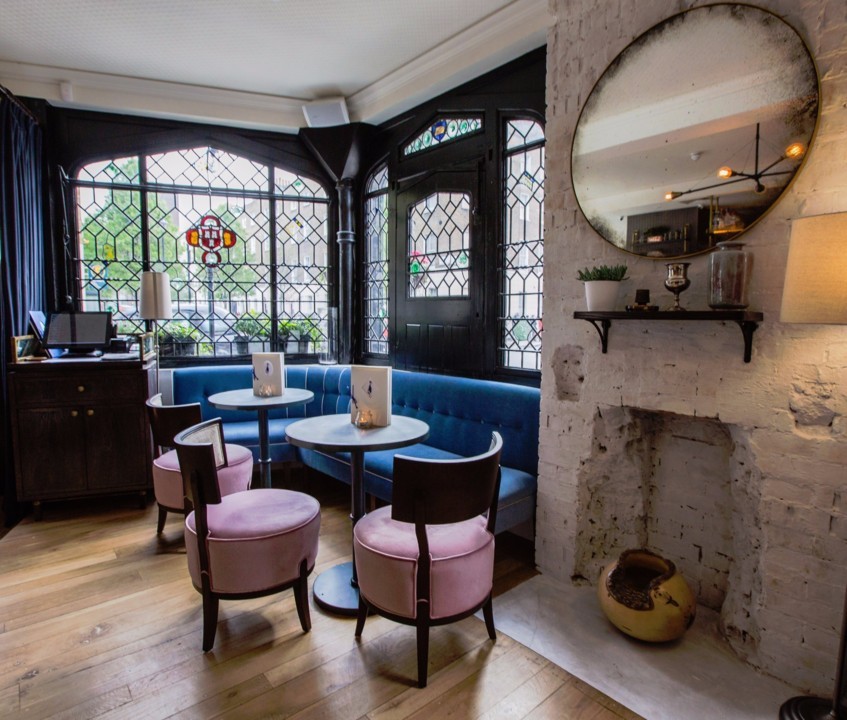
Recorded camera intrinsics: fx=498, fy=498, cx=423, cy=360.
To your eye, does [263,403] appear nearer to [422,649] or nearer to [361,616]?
[361,616]

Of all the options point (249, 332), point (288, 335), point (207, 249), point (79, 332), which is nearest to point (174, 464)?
point (79, 332)

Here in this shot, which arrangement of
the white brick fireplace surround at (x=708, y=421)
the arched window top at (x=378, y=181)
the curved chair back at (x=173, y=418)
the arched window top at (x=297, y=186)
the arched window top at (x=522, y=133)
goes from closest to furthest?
1. the white brick fireplace surround at (x=708, y=421)
2. the curved chair back at (x=173, y=418)
3. the arched window top at (x=522, y=133)
4. the arched window top at (x=378, y=181)
5. the arched window top at (x=297, y=186)

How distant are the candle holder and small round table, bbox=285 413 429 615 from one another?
3.90ft

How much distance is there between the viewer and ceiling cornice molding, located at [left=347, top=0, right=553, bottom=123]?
2.88m

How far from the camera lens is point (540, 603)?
2355 mm

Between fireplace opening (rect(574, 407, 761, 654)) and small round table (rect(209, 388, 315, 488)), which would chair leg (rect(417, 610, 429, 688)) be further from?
small round table (rect(209, 388, 315, 488))

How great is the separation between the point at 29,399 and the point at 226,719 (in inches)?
104

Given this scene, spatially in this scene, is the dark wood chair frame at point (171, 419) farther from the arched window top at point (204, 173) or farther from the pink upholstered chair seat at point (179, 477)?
the arched window top at point (204, 173)

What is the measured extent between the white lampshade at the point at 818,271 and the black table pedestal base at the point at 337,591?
207 cm

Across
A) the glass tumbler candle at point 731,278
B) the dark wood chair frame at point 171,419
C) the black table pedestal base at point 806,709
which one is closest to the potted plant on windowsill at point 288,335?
the dark wood chair frame at point 171,419

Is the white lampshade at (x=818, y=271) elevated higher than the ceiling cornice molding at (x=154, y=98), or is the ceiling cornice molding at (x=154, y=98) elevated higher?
the ceiling cornice molding at (x=154, y=98)

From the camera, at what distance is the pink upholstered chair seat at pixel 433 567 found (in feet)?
6.01

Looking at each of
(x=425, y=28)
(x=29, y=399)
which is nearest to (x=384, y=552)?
(x=29, y=399)

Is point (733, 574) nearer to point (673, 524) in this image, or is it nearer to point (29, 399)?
point (673, 524)
